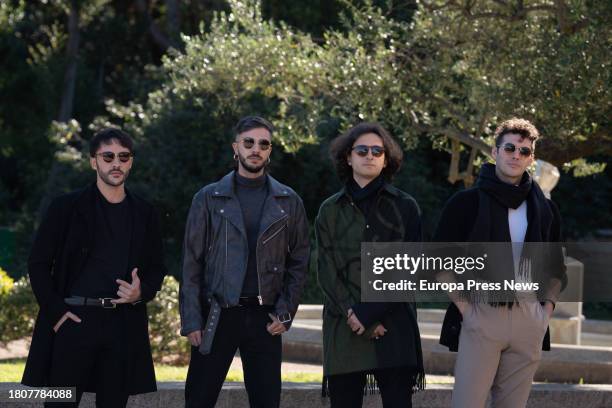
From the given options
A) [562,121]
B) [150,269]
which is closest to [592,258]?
Answer: [562,121]

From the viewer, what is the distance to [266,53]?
10.9m

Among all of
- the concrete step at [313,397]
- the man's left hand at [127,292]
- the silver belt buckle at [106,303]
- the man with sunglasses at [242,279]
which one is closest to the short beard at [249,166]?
the man with sunglasses at [242,279]

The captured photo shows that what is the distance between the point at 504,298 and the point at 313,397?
2208 mm

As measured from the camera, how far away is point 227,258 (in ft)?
18.0

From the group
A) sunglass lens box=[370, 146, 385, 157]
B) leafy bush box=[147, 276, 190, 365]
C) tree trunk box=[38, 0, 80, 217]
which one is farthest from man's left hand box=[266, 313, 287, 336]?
tree trunk box=[38, 0, 80, 217]

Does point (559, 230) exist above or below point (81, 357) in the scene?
above

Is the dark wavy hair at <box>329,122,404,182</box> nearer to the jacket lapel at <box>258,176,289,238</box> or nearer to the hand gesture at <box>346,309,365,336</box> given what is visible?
Result: the jacket lapel at <box>258,176,289,238</box>

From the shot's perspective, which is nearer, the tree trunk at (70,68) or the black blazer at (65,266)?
the black blazer at (65,266)

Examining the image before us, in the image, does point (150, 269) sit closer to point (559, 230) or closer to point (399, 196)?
point (399, 196)

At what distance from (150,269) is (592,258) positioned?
1604 centimetres

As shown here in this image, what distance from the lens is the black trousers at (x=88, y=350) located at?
17.8ft

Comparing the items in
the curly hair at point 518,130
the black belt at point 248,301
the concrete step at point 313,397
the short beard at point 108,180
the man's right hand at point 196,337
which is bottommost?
the concrete step at point 313,397

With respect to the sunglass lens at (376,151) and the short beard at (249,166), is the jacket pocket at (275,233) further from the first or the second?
the sunglass lens at (376,151)

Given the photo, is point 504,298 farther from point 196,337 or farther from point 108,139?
point 108,139
